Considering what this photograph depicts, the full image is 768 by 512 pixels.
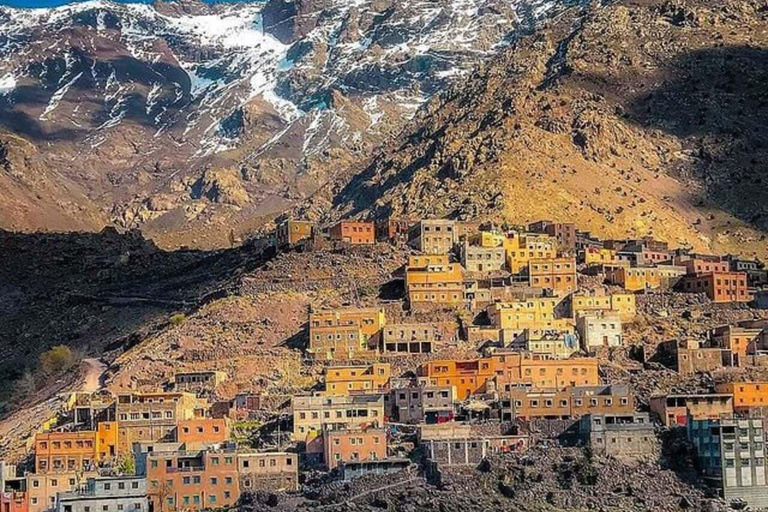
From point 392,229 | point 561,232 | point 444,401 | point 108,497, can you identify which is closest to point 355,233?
point 392,229

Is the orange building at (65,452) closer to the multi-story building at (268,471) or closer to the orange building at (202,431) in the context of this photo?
the orange building at (202,431)

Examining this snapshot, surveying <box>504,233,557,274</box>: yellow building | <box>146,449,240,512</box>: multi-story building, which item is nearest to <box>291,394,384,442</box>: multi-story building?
<box>146,449,240,512</box>: multi-story building

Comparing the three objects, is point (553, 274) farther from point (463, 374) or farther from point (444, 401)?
Result: point (444, 401)

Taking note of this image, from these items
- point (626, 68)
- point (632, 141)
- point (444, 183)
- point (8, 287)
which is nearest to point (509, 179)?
point (444, 183)

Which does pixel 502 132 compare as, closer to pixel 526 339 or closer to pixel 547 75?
pixel 547 75

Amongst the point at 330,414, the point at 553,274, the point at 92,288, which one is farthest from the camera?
the point at 92,288
